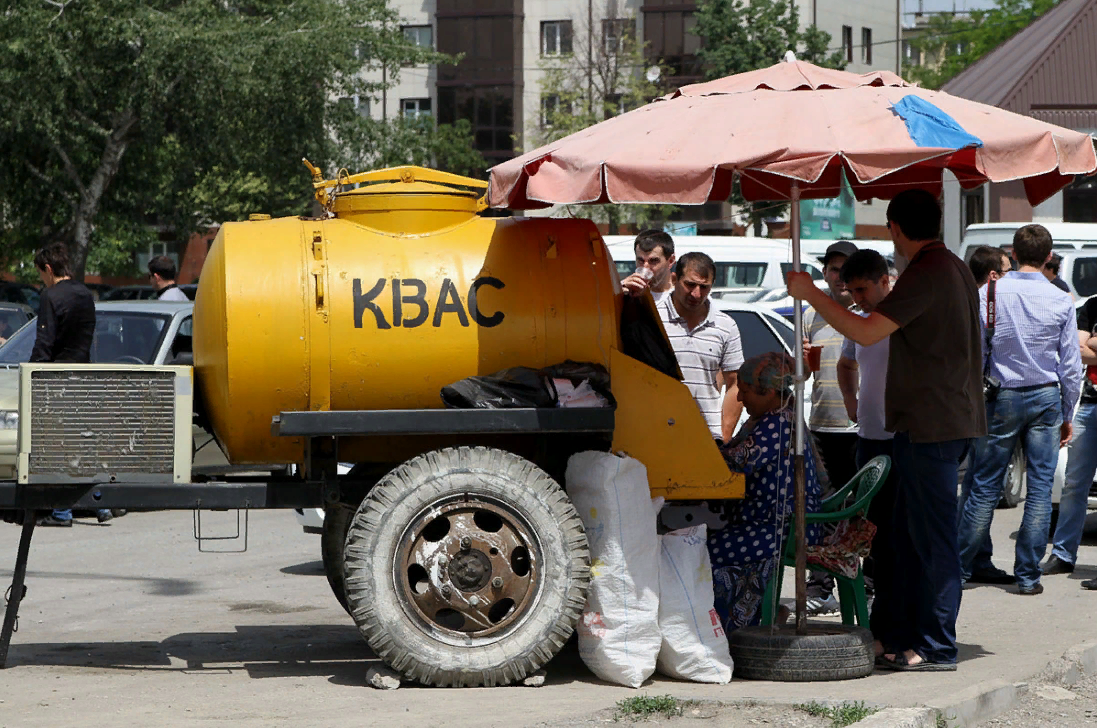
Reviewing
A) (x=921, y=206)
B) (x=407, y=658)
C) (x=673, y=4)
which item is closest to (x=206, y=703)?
(x=407, y=658)

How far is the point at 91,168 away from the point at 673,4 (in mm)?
34421

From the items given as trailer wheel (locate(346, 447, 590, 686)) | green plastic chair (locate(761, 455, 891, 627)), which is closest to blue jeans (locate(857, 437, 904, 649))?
green plastic chair (locate(761, 455, 891, 627))

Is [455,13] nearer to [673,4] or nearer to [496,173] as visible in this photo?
[673,4]

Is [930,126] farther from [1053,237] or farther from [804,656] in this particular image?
[1053,237]

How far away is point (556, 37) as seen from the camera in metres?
62.0

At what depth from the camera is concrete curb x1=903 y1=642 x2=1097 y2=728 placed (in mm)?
5133

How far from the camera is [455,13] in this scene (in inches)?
2482

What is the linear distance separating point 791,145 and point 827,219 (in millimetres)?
36506

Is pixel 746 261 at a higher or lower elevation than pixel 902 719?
higher

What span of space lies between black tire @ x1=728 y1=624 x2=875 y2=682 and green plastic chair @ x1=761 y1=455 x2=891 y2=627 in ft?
0.79

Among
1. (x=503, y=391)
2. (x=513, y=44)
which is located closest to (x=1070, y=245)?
(x=503, y=391)

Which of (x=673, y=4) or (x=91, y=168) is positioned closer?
(x=91, y=168)

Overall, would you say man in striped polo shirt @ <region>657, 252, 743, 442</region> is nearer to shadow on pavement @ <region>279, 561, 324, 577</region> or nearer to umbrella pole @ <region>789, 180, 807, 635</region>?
umbrella pole @ <region>789, 180, 807, 635</region>

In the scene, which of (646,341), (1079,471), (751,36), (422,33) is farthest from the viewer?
(422,33)
